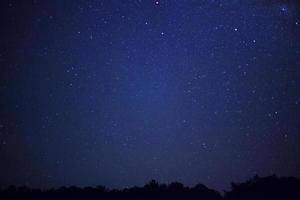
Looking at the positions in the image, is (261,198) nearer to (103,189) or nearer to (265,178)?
(265,178)

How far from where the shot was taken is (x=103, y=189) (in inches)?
1379

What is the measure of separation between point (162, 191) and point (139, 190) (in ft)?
4.52

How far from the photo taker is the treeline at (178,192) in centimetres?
3341

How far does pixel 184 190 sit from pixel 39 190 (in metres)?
8.64

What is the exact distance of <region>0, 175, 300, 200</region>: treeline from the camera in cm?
3341

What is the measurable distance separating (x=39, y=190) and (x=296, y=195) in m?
14.8

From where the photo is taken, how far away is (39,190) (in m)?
34.3

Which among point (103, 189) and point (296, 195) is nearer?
point (296, 195)

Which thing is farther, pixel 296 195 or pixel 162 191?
pixel 162 191

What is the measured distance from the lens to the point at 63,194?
3384 centimetres

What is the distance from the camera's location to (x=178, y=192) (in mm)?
35156

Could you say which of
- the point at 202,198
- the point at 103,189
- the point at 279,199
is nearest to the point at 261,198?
the point at 279,199

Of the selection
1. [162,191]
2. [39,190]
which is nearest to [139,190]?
[162,191]

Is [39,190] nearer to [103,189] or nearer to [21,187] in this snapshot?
[21,187]
